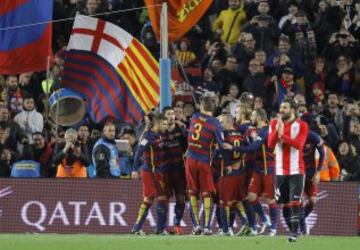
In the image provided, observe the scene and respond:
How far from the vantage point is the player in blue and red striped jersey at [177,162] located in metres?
23.6

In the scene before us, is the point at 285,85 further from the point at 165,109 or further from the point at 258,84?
the point at 165,109

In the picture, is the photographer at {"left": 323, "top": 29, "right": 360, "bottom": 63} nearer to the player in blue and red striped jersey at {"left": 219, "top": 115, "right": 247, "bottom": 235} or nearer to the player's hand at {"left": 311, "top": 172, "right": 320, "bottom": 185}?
the player in blue and red striped jersey at {"left": 219, "top": 115, "right": 247, "bottom": 235}

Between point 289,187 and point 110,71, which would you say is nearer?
point 289,187

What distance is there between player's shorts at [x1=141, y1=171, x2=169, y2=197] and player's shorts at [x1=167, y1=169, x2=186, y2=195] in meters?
0.11

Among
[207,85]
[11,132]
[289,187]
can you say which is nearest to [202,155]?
[289,187]

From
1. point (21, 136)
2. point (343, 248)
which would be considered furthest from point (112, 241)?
point (21, 136)

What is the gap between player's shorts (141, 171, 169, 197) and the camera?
77.6ft

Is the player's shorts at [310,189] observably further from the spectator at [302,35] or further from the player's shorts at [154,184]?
the spectator at [302,35]

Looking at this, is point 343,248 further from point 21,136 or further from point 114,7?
point 114,7

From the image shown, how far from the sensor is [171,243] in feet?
65.1

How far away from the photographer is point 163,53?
79.3 ft

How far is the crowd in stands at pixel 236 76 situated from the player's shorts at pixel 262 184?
6.53ft

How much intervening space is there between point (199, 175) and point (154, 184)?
1002 millimetres

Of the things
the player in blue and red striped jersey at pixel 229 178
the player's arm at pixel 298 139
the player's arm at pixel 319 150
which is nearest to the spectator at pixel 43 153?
the player in blue and red striped jersey at pixel 229 178
